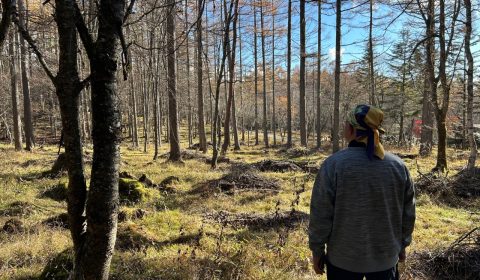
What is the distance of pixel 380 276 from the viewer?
2.56 metres

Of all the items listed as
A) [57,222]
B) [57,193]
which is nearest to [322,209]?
[57,222]

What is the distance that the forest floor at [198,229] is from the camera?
4.26 meters

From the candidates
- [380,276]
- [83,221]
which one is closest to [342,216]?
[380,276]

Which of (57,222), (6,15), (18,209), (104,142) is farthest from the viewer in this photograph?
(18,209)

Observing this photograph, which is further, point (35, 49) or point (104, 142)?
point (35, 49)

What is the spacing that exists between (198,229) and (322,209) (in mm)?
3664

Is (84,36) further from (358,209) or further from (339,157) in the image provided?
(358,209)

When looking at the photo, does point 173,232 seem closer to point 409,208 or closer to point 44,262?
point 44,262

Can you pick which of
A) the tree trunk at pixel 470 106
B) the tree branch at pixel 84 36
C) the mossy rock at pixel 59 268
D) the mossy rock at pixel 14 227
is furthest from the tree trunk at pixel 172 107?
the tree branch at pixel 84 36

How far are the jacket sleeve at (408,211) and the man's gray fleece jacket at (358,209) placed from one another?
48 millimetres

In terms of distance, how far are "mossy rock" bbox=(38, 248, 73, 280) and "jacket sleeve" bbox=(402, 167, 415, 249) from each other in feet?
10.7

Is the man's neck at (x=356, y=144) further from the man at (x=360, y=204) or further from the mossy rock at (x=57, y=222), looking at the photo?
the mossy rock at (x=57, y=222)

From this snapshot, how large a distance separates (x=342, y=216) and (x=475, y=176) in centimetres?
1012

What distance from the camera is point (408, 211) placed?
2646 mm
